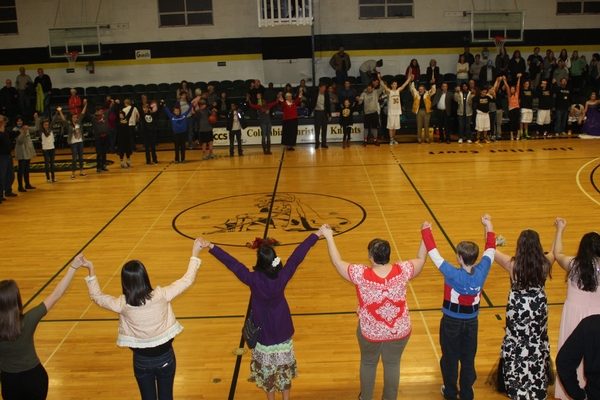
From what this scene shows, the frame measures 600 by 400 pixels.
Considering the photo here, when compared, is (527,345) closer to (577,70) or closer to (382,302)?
(382,302)

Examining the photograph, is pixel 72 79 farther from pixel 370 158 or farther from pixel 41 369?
pixel 41 369

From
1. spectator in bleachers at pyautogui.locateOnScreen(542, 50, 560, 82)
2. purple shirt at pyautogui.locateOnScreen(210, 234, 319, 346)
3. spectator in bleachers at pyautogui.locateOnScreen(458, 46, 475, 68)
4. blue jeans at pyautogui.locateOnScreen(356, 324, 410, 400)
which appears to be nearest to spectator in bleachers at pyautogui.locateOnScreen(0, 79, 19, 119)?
spectator in bleachers at pyautogui.locateOnScreen(458, 46, 475, 68)

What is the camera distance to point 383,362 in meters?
4.74

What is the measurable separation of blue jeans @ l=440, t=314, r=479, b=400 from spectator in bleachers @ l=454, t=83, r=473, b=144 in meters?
13.4

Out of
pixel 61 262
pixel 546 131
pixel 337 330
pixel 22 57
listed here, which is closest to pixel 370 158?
pixel 546 131

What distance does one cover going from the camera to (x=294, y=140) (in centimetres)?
1794

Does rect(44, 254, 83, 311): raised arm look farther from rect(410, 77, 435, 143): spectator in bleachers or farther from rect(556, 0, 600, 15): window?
rect(556, 0, 600, 15): window

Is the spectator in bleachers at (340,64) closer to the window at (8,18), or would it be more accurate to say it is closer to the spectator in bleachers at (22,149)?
the spectator in bleachers at (22,149)

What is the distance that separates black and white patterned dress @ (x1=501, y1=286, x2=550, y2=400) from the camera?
480cm

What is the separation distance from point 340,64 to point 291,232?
12046 mm

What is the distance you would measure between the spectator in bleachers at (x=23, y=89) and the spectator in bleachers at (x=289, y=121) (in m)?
9.38

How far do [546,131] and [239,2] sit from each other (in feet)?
36.7

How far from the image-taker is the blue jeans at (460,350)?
478 centimetres

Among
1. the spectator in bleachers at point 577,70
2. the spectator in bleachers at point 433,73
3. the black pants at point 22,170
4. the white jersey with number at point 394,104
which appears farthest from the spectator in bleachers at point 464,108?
the black pants at point 22,170
